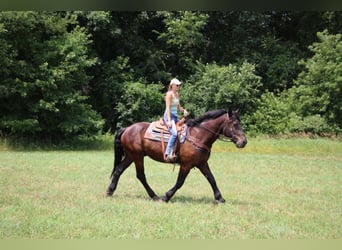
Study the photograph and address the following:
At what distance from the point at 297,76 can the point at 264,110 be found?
343 cm

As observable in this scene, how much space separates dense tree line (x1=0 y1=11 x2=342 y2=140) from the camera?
12.7 m

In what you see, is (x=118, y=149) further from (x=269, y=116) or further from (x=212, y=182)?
(x=269, y=116)

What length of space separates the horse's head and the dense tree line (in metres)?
8.12

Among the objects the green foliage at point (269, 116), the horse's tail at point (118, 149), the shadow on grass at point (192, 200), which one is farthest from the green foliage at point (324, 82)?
the horse's tail at point (118, 149)

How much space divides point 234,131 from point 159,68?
36.0 feet

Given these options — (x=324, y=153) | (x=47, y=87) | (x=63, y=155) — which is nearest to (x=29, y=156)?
(x=63, y=155)

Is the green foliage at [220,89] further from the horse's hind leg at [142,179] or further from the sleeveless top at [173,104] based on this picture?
the sleeveless top at [173,104]

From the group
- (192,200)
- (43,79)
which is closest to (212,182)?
(192,200)

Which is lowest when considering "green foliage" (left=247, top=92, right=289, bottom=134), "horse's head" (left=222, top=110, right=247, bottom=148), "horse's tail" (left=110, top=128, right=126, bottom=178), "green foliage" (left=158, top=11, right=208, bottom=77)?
"green foliage" (left=247, top=92, right=289, bottom=134)

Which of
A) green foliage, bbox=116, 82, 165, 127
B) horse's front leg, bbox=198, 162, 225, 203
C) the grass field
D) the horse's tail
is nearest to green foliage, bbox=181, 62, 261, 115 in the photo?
green foliage, bbox=116, 82, 165, 127

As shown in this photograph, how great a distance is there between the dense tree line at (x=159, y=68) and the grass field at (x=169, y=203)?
2841 mm

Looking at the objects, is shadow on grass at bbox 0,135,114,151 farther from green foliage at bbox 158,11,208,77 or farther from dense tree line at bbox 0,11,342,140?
green foliage at bbox 158,11,208,77

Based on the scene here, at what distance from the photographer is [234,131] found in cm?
525

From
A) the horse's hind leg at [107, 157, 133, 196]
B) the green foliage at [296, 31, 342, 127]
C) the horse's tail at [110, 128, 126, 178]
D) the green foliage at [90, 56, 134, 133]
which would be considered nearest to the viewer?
the horse's hind leg at [107, 157, 133, 196]
